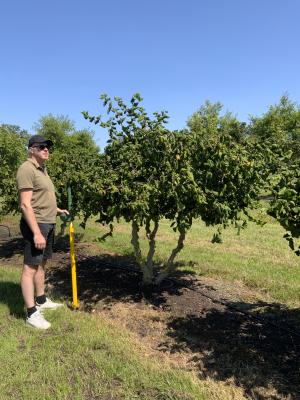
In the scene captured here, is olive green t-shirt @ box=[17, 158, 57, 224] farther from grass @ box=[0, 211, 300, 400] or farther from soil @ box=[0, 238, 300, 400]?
soil @ box=[0, 238, 300, 400]

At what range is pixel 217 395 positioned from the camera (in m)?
3.21

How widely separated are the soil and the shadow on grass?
0.57m

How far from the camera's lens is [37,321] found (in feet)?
14.8

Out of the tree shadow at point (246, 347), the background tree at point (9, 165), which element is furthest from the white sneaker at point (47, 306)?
the background tree at point (9, 165)

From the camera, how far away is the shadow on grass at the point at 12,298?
16.4 feet

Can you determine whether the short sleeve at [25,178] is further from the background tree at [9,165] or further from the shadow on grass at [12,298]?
the background tree at [9,165]

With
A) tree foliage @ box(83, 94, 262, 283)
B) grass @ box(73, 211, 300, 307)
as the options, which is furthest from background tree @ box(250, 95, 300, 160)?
tree foliage @ box(83, 94, 262, 283)

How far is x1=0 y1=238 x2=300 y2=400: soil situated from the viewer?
11.9ft

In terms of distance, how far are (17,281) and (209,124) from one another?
11.9 feet

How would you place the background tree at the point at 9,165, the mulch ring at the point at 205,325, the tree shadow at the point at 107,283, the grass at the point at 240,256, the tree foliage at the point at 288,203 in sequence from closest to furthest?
the tree foliage at the point at 288,203, the mulch ring at the point at 205,325, the tree shadow at the point at 107,283, the grass at the point at 240,256, the background tree at the point at 9,165

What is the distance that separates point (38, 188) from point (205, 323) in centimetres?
241

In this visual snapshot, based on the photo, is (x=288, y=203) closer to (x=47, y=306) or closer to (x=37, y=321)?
(x=37, y=321)

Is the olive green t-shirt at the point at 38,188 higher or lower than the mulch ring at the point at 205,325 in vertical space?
higher

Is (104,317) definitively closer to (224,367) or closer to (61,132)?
(224,367)
